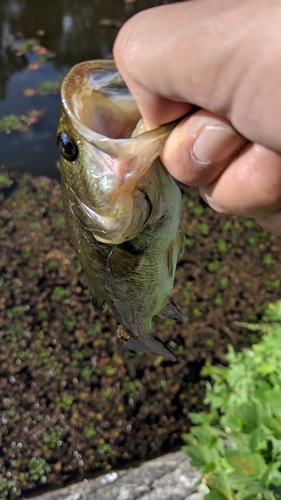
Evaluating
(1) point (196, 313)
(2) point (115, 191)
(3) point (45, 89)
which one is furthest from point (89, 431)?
(3) point (45, 89)

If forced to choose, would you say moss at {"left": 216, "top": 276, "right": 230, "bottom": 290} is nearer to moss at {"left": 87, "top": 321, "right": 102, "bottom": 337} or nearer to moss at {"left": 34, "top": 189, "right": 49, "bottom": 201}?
moss at {"left": 87, "top": 321, "right": 102, "bottom": 337}

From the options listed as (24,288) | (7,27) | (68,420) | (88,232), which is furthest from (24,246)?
(7,27)

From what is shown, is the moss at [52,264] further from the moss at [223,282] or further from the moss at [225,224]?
the moss at [225,224]

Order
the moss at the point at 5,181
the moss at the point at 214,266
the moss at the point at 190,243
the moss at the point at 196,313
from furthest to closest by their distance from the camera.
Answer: the moss at the point at 5,181
the moss at the point at 190,243
the moss at the point at 214,266
the moss at the point at 196,313

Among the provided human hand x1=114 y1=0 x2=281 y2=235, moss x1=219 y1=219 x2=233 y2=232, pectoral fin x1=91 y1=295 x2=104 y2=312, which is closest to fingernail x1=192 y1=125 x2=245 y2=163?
human hand x1=114 y1=0 x2=281 y2=235

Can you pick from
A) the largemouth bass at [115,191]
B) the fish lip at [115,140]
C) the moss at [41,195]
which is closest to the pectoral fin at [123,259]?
the largemouth bass at [115,191]

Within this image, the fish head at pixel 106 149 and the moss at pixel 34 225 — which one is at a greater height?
the fish head at pixel 106 149
